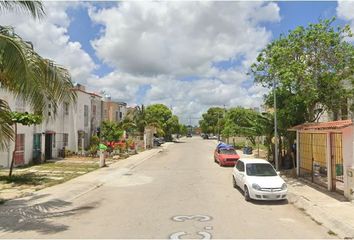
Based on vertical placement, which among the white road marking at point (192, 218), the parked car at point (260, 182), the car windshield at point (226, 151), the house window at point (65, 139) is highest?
the house window at point (65, 139)

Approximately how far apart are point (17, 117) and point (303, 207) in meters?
15.2

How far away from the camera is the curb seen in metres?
10.5

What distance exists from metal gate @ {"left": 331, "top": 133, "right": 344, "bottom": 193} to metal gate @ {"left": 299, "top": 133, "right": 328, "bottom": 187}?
1.00m

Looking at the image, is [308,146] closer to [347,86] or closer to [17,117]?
[347,86]

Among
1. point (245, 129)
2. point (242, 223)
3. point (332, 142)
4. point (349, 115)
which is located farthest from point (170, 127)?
point (242, 223)

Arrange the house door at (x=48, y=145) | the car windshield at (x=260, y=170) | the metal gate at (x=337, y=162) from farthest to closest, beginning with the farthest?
the house door at (x=48, y=145) < the metal gate at (x=337, y=162) < the car windshield at (x=260, y=170)

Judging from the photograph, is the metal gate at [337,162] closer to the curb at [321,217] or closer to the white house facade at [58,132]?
the curb at [321,217]

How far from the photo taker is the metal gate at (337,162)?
16.8 meters

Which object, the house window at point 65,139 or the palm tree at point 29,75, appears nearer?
the palm tree at point 29,75

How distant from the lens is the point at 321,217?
40.4 feet

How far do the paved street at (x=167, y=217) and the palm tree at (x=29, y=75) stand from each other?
10.9 feet

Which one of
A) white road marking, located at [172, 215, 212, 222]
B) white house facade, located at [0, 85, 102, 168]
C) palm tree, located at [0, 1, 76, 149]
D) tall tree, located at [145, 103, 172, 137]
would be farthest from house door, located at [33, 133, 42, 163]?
tall tree, located at [145, 103, 172, 137]

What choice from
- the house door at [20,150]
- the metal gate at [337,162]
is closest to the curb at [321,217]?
the metal gate at [337,162]

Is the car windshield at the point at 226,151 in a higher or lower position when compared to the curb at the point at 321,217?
higher
